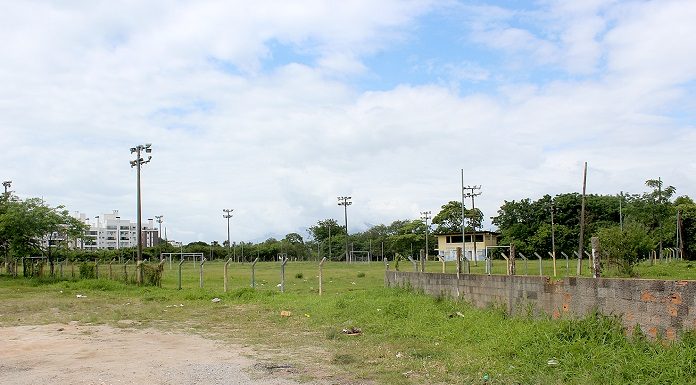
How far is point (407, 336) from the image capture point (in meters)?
12.0

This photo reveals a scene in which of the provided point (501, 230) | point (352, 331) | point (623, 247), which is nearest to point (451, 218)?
point (501, 230)

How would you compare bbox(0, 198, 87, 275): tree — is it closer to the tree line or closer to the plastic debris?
the tree line

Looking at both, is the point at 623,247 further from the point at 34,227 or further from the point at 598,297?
the point at 34,227

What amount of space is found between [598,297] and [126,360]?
25.1ft

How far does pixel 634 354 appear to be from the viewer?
7.87 meters

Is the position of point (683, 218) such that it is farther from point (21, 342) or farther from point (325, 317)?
point (21, 342)

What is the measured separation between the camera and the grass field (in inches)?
308

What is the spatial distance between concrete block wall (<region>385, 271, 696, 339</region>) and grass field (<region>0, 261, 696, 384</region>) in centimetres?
23

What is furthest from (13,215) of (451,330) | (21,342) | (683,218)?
(683,218)

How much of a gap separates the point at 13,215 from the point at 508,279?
90.9ft

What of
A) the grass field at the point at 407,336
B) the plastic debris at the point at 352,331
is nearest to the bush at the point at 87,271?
the grass field at the point at 407,336

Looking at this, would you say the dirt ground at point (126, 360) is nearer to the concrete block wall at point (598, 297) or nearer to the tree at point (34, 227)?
the concrete block wall at point (598, 297)

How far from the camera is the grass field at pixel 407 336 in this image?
7.82 m

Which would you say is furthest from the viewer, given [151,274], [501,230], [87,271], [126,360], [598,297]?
[501,230]
